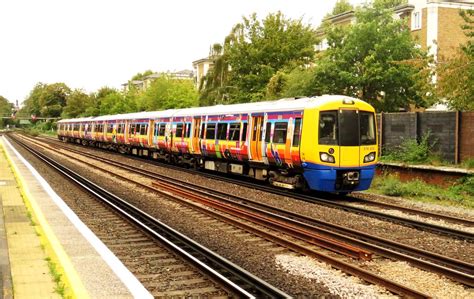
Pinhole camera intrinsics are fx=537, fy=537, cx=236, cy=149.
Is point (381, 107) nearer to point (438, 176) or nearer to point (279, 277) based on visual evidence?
point (438, 176)

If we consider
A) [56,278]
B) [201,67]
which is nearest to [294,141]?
[56,278]

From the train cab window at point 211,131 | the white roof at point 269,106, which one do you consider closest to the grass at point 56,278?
the white roof at point 269,106

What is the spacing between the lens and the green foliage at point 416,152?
18828 mm

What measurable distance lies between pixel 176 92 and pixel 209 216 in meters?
44.3

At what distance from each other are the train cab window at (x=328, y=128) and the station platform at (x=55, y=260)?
6850 millimetres

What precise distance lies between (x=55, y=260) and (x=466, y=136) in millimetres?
14196

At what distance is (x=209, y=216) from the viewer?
12586mm

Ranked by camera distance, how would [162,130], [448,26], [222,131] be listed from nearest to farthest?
[222,131], [162,130], [448,26]

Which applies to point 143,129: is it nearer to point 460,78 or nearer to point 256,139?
point 256,139

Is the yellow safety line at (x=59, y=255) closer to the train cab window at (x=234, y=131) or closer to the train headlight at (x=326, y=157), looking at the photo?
the train headlight at (x=326, y=157)

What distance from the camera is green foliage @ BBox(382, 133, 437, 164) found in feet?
61.8

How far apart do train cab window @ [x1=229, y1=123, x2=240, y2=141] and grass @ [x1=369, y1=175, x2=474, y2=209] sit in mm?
5068

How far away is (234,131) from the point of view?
19.3m

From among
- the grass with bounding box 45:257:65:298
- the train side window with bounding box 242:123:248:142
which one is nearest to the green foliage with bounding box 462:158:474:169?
the train side window with bounding box 242:123:248:142
